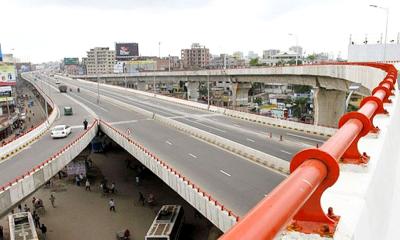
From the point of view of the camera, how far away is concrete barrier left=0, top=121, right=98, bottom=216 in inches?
782

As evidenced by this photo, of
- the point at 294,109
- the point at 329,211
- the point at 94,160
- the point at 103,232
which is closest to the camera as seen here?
the point at 329,211

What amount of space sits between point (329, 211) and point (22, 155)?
2870 centimetres

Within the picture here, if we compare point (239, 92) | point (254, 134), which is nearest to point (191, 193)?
point (254, 134)

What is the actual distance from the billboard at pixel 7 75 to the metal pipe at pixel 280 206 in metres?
84.5

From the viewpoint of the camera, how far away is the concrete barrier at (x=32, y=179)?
65.2 feet

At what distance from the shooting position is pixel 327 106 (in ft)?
141

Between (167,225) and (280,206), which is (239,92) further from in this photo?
(280,206)

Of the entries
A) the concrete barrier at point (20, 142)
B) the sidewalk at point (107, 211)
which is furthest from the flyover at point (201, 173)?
the sidewalk at point (107, 211)

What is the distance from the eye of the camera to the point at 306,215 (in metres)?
2.89

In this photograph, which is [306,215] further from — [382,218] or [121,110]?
[121,110]

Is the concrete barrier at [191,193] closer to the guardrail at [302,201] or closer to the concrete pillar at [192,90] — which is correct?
the guardrail at [302,201]

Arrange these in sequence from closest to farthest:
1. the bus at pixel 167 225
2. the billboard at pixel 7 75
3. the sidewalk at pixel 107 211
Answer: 1. the bus at pixel 167 225
2. the sidewalk at pixel 107 211
3. the billboard at pixel 7 75

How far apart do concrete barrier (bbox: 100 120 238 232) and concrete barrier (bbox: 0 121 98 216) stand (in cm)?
524

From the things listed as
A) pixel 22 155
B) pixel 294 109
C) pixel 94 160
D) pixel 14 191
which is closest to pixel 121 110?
pixel 94 160
